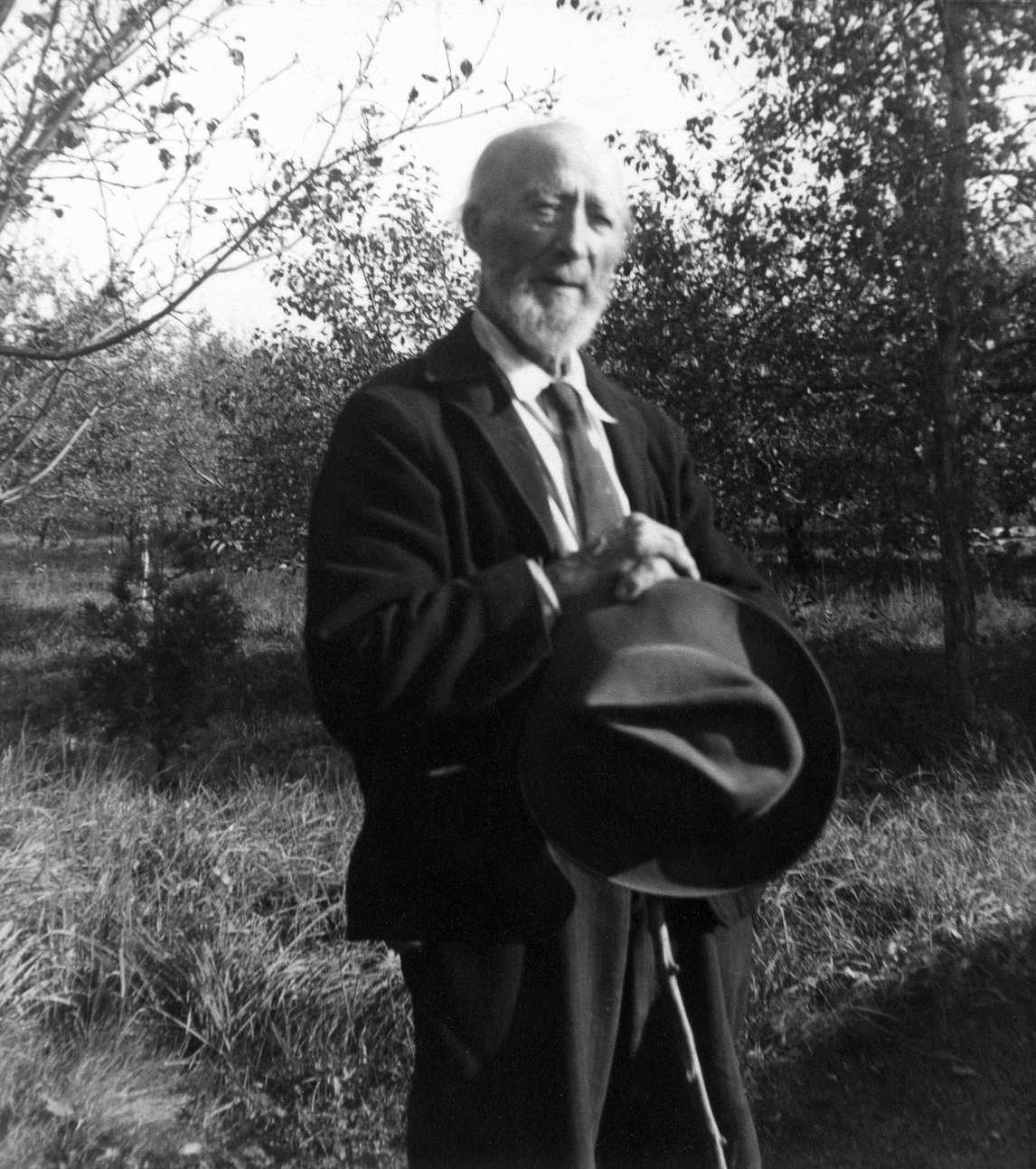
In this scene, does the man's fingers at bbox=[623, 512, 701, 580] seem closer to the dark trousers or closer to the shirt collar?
the shirt collar

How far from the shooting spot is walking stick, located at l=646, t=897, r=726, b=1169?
1.92m

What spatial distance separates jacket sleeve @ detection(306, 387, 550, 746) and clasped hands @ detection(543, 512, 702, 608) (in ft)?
0.20

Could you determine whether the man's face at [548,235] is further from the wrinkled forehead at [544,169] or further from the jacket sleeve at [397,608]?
the jacket sleeve at [397,608]

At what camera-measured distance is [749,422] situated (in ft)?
20.7

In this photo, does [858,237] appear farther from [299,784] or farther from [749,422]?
[299,784]

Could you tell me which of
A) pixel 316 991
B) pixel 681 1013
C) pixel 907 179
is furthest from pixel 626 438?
pixel 907 179

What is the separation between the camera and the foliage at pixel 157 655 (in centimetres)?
683

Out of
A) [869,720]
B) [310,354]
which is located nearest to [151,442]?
[310,354]

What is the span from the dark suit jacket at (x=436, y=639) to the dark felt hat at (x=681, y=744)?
0.10m

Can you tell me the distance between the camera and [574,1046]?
6.20 feet

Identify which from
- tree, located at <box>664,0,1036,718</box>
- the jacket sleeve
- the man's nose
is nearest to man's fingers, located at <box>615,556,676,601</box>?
the jacket sleeve

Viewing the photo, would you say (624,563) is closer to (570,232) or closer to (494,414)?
(494,414)

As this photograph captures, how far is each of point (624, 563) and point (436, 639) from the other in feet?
0.88

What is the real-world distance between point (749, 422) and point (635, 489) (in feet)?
Answer: 14.5
